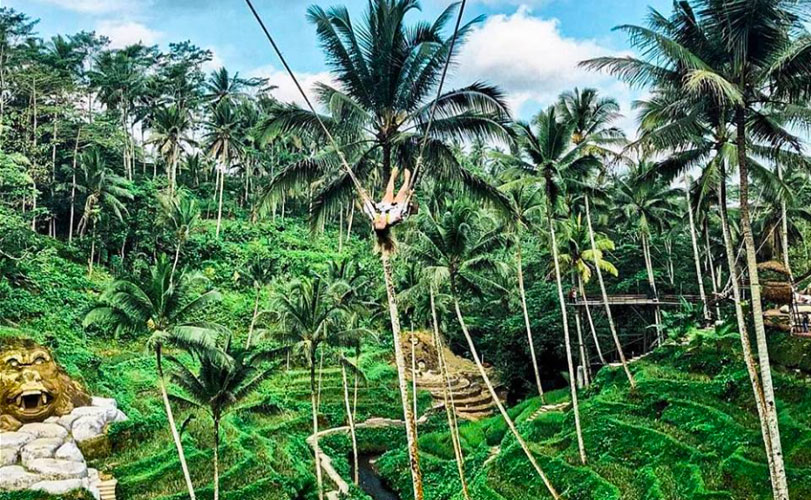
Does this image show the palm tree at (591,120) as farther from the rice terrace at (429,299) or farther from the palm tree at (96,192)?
the palm tree at (96,192)

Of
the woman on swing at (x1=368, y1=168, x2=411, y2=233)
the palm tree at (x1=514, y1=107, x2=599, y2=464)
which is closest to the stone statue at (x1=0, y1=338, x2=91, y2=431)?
the woman on swing at (x1=368, y1=168, x2=411, y2=233)

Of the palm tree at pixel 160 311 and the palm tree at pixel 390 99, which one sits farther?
the palm tree at pixel 160 311

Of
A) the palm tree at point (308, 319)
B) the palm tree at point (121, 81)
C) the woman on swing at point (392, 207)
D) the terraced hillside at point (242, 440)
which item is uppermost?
the palm tree at point (121, 81)

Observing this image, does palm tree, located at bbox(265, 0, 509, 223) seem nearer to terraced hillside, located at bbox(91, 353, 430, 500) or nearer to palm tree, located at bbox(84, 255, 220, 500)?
palm tree, located at bbox(84, 255, 220, 500)

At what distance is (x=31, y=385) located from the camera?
16.9 meters

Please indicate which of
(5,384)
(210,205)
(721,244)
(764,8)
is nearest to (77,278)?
(5,384)

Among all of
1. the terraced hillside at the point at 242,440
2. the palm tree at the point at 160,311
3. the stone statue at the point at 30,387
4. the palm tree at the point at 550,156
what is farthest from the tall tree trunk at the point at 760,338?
the stone statue at the point at 30,387

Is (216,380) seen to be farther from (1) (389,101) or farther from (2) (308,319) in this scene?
(1) (389,101)

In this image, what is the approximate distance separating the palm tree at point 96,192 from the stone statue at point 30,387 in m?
12.9

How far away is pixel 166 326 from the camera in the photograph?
13.9 meters

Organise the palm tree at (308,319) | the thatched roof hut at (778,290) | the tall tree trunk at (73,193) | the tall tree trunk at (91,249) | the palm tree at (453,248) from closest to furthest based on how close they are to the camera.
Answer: the thatched roof hut at (778,290)
the palm tree at (308,319)
the palm tree at (453,248)
the tall tree trunk at (91,249)
the tall tree trunk at (73,193)

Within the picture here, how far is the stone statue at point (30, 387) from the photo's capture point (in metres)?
16.5

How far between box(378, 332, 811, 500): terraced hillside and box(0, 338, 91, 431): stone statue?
38.1ft

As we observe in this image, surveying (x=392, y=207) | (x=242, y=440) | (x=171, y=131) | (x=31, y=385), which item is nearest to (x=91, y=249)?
A: (x=171, y=131)
